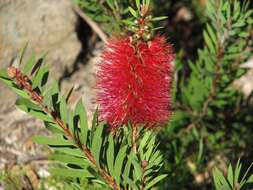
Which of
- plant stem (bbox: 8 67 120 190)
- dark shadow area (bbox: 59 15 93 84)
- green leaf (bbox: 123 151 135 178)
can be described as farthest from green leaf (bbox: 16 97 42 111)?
dark shadow area (bbox: 59 15 93 84)

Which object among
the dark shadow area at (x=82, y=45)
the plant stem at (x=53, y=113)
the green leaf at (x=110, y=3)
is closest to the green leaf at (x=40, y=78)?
the plant stem at (x=53, y=113)

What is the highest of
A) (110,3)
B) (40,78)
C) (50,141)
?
(110,3)

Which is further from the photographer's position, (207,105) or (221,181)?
(207,105)

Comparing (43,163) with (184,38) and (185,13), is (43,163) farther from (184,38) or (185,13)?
(185,13)

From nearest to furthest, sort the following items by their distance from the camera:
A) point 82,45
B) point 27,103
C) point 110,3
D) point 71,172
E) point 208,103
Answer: point 27,103, point 71,172, point 110,3, point 208,103, point 82,45

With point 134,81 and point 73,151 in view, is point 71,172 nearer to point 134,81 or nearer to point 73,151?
point 73,151

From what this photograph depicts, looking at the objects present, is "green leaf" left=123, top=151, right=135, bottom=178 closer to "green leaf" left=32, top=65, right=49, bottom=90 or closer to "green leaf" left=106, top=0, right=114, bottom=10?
"green leaf" left=32, top=65, right=49, bottom=90

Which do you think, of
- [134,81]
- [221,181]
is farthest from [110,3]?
[221,181]

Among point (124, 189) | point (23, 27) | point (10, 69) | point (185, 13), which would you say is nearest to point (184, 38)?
point (185, 13)
